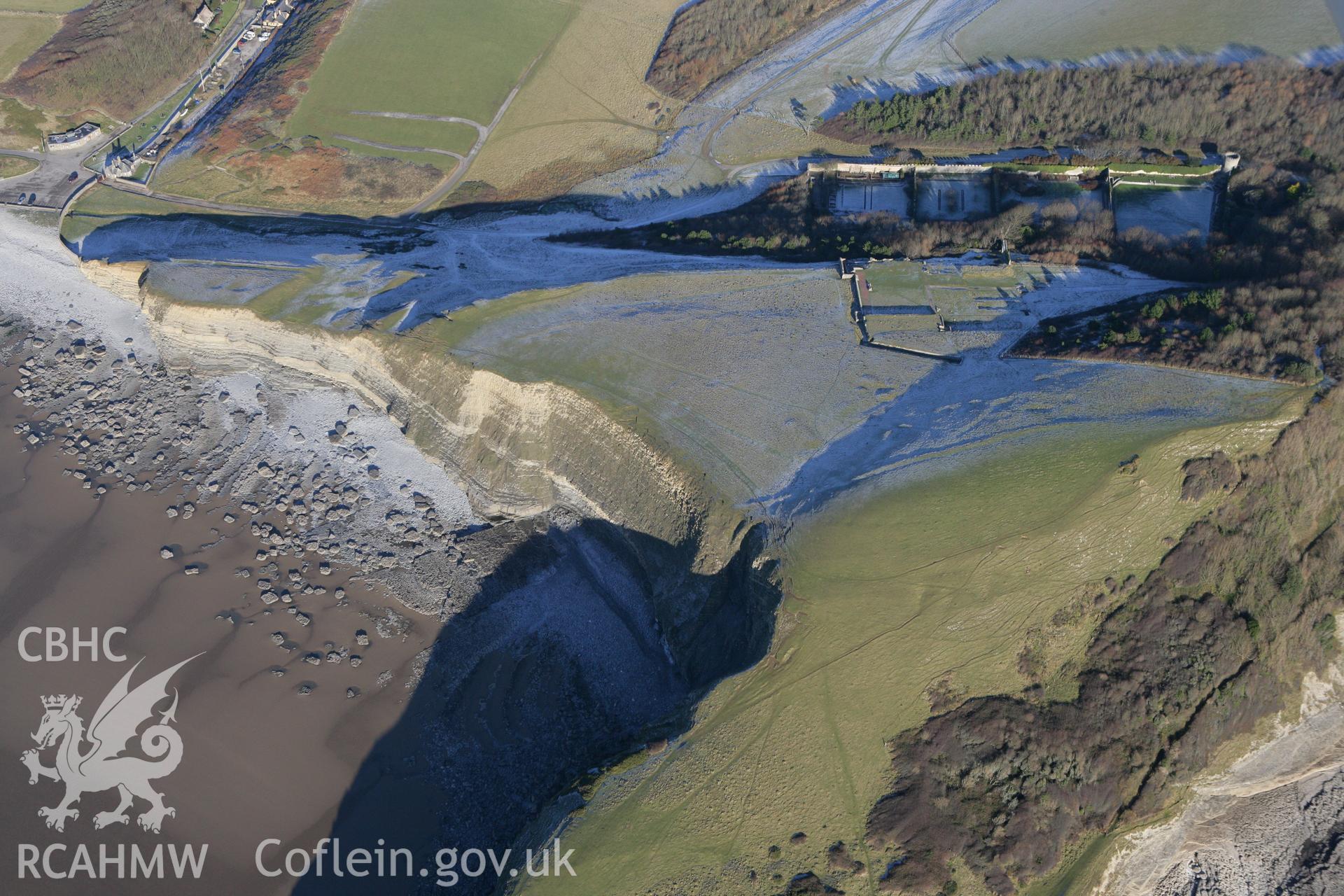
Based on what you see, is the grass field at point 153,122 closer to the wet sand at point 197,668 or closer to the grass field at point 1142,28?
the wet sand at point 197,668

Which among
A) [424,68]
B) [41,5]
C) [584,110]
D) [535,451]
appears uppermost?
[41,5]

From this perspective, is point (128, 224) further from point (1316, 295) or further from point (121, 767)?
point (1316, 295)

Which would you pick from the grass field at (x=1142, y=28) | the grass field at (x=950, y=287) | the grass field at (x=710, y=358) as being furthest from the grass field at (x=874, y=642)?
the grass field at (x=1142, y=28)

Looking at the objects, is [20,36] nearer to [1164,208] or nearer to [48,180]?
[48,180]

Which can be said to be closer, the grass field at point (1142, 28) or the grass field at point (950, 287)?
the grass field at point (950, 287)

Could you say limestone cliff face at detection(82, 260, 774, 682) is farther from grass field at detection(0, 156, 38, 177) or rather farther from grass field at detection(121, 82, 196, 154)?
grass field at detection(121, 82, 196, 154)

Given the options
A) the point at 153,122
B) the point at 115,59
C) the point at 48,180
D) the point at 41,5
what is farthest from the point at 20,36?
the point at 48,180
